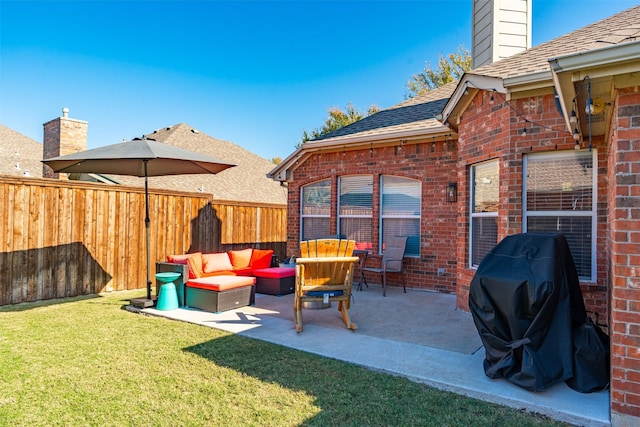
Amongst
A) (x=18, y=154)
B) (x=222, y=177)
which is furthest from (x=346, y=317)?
(x=18, y=154)

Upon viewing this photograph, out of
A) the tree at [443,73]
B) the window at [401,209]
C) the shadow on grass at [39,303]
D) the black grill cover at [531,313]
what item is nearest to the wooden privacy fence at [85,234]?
the shadow on grass at [39,303]

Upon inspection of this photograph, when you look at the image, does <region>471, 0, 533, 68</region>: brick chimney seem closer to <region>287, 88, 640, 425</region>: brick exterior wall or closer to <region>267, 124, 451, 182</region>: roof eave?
<region>267, 124, 451, 182</region>: roof eave

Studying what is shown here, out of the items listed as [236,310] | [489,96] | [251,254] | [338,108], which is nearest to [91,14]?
[251,254]

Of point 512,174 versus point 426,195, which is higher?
point 512,174

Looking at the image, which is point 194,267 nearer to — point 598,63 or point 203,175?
point 598,63

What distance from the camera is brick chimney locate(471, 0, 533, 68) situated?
7871 mm

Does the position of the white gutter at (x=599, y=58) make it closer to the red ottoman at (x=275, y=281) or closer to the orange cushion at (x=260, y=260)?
the red ottoman at (x=275, y=281)

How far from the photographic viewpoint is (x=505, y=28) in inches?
312

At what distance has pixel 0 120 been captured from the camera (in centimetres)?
1708

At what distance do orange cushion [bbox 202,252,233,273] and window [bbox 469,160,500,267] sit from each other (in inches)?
171

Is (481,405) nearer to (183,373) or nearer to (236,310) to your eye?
(183,373)

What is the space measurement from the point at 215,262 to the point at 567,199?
18.5 feet

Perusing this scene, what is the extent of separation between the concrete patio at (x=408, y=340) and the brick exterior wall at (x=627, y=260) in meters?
0.28

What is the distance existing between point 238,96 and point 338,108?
867cm
